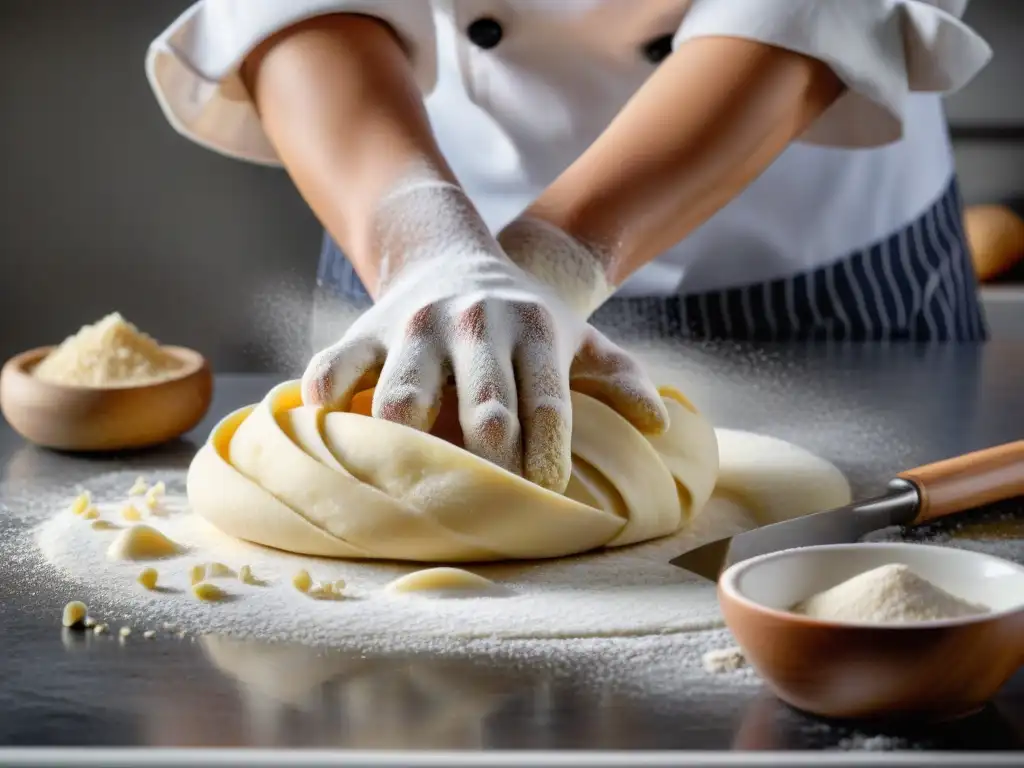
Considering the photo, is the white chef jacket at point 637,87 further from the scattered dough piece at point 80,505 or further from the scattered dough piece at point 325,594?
the scattered dough piece at point 325,594

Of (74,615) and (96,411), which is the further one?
(96,411)

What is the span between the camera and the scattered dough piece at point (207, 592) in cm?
98

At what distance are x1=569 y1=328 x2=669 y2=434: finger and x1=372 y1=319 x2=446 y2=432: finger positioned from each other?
0.50ft

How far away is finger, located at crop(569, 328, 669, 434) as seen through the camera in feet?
3.84

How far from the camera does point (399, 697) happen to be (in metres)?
0.80

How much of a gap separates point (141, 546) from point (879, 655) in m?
0.65

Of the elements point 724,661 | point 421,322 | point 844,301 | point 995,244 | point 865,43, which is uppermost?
point 865,43

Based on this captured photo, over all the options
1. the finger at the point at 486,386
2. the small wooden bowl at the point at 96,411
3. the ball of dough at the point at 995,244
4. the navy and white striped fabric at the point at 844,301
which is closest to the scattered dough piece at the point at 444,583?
the finger at the point at 486,386

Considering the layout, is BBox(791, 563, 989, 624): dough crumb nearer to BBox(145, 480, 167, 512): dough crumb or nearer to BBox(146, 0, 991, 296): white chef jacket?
BBox(145, 480, 167, 512): dough crumb

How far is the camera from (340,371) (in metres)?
1.12

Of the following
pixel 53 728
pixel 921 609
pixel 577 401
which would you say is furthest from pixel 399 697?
pixel 577 401

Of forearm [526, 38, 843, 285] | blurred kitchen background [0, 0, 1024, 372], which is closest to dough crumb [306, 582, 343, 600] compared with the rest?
forearm [526, 38, 843, 285]

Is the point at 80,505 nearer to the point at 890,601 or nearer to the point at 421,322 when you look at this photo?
the point at 421,322

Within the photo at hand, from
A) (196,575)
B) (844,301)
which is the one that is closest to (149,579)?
(196,575)
